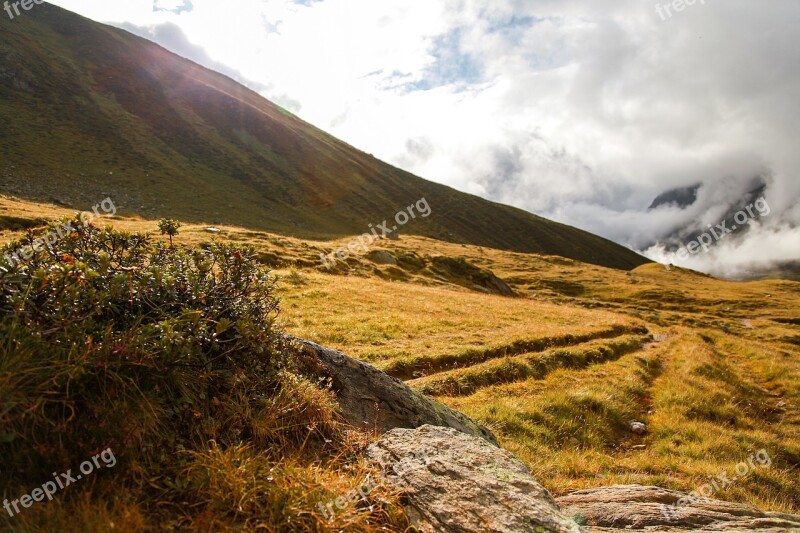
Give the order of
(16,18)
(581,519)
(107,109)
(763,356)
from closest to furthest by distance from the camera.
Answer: (581,519)
(763,356)
(107,109)
(16,18)

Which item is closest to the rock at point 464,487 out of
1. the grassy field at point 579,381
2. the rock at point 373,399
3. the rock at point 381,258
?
the rock at point 373,399

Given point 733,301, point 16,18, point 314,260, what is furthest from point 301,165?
point 733,301

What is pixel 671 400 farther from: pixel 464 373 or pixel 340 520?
pixel 340 520

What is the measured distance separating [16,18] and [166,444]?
539 feet

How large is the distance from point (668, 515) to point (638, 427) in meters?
9.82

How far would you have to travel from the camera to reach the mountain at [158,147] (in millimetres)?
73000

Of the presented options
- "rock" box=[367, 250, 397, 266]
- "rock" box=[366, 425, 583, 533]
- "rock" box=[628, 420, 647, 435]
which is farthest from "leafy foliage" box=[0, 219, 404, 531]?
"rock" box=[367, 250, 397, 266]

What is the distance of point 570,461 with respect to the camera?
423 inches

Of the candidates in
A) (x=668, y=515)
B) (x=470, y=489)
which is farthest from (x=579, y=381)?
(x=470, y=489)

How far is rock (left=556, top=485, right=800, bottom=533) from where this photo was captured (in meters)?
5.54

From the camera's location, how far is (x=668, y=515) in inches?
230

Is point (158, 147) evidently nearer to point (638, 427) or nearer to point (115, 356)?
point (638, 427)

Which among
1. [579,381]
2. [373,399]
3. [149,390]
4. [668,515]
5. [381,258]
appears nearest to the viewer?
[149,390]

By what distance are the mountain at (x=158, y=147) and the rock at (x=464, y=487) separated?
71.2 meters
